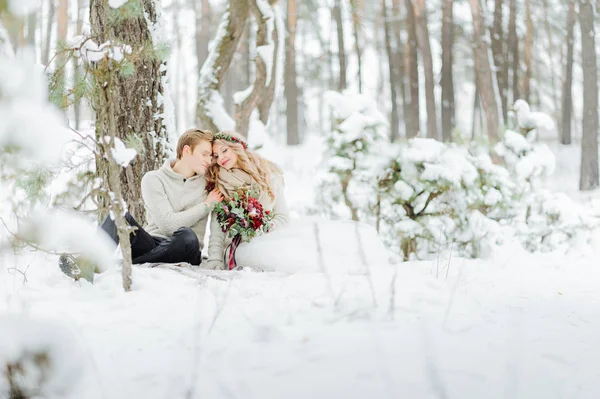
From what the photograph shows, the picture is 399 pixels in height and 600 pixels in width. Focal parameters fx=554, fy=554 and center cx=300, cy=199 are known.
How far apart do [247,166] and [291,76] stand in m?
12.1

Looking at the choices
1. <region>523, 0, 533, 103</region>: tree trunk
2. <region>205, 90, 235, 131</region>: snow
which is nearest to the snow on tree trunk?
<region>205, 90, 235, 131</region>: snow

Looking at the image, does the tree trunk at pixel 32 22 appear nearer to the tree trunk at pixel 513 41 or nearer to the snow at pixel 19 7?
the snow at pixel 19 7

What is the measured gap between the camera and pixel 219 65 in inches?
239

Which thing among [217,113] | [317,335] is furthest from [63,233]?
[217,113]

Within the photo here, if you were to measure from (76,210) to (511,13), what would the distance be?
13.8 metres

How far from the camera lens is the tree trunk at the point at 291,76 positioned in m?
13.4

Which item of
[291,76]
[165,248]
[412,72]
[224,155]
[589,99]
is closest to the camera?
[165,248]

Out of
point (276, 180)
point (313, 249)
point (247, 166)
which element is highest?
point (247, 166)

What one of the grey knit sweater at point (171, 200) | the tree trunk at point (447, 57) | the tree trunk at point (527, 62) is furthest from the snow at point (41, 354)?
the tree trunk at point (527, 62)

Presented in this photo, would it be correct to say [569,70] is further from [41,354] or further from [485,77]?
[41,354]

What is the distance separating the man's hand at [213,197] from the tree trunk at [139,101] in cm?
54

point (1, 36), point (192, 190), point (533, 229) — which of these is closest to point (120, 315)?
point (1, 36)

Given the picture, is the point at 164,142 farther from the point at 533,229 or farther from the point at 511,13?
the point at 511,13

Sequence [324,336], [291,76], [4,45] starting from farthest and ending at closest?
[291,76], [324,336], [4,45]
